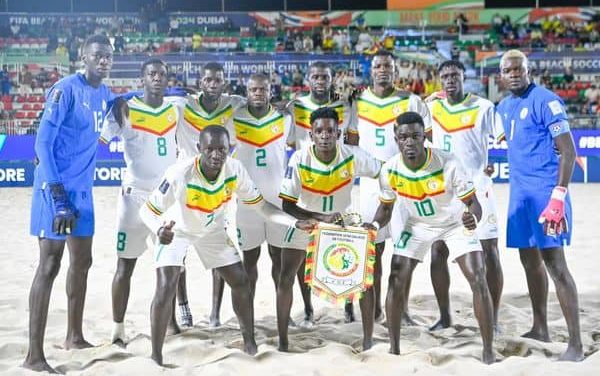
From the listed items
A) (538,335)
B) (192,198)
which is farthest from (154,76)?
(538,335)

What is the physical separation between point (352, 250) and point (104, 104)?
231 cm

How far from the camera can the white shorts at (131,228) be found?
626cm

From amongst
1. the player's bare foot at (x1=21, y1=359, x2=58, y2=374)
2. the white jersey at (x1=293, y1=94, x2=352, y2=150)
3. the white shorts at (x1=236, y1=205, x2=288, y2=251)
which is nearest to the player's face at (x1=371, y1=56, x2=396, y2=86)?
the white jersey at (x1=293, y1=94, x2=352, y2=150)

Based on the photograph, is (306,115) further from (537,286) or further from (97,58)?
(537,286)

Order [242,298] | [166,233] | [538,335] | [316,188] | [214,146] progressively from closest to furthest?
1. [166,233]
2. [214,146]
3. [242,298]
4. [316,188]
5. [538,335]

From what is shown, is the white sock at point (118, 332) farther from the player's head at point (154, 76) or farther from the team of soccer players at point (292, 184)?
the player's head at point (154, 76)

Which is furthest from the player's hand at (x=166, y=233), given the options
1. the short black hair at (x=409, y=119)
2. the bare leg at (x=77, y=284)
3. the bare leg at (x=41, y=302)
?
the short black hair at (x=409, y=119)

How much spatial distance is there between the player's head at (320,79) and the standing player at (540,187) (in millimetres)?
1479

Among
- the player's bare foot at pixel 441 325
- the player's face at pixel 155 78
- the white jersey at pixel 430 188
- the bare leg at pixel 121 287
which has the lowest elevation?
the player's bare foot at pixel 441 325

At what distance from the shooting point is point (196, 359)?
587 cm

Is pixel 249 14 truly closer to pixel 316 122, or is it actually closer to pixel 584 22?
pixel 584 22

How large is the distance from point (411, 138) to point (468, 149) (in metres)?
1.34

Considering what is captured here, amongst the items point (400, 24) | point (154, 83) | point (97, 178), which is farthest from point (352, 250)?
point (400, 24)

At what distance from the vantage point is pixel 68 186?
19.2 feet
